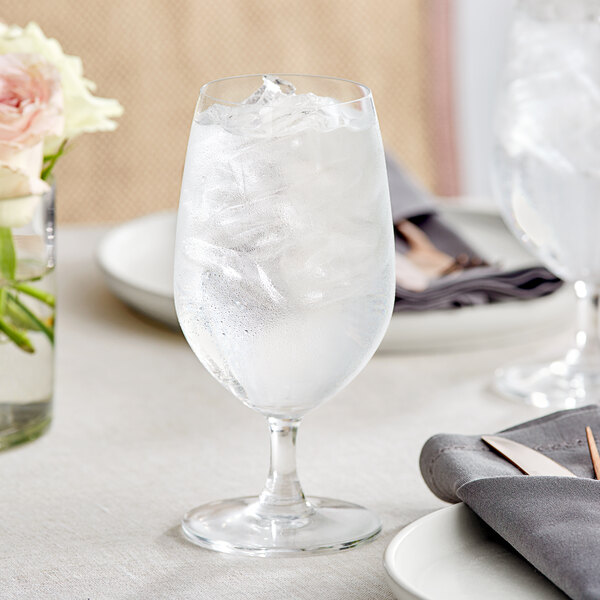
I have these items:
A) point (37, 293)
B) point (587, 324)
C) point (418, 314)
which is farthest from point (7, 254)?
point (587, 324)

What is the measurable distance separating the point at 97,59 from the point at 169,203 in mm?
283

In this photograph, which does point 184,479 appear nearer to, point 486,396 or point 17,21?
point 486,396

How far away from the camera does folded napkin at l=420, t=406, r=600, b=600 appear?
440 mm

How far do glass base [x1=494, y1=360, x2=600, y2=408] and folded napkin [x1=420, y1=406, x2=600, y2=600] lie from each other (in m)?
0.16

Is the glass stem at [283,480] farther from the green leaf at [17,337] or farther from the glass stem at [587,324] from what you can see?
the glass stem at [587,324]

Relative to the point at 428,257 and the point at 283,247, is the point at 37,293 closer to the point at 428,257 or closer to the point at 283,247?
the point at 283,247

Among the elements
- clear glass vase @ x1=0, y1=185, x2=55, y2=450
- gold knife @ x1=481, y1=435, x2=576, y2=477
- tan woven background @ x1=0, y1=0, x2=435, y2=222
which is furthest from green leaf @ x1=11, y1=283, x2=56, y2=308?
tan woven background @ x1=0, y1=0, x2=435, y2=222

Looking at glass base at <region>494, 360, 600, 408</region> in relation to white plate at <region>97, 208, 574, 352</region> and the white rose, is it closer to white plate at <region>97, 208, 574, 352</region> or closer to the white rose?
white plate at <region>97, 208, 574, 352</region>

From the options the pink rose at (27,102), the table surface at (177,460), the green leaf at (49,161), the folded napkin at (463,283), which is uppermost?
the pink rose at (27,102)

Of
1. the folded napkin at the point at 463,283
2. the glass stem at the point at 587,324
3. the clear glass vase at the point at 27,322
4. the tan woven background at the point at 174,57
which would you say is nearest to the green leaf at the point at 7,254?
the clear glass vase at the point at 27,322

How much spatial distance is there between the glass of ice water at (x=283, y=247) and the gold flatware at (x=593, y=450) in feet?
0.41

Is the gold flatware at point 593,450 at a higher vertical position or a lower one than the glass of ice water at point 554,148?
lower

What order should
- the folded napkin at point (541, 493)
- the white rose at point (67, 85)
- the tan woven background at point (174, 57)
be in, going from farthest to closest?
the tan woven background at point (174, 57) → the white rose at point (67, 85) → the folded napkin at point (541, 493)

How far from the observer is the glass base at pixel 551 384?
2.59ft
